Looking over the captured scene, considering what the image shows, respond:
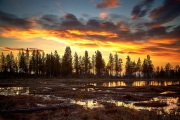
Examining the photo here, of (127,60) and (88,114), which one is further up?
(127,60)

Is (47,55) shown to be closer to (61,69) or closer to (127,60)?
(61,69)

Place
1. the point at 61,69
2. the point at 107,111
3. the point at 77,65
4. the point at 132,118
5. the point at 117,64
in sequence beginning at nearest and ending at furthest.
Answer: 1. the point at 132,118
2. the point at 107,111
3. the point at 61,69
4. the point at 77,65
5. the point at 117,64

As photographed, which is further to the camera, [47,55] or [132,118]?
[47,55]

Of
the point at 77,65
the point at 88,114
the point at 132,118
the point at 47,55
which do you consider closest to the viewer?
the point at 132,118

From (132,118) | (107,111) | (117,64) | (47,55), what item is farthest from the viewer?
(117,64)

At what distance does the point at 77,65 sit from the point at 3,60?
160ft

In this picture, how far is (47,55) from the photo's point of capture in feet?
316

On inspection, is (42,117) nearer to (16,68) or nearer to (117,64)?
(16,68)

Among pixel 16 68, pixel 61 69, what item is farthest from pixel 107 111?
pixel 16 68

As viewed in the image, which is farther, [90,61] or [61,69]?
[90,61]

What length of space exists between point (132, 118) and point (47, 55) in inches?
3514

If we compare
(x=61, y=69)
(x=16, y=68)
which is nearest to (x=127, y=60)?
(x=61, y=69)

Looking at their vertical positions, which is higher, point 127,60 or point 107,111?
point 127,60

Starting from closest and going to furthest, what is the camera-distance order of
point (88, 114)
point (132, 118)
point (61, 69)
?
1. point (132, 118)
2. point (88, 114)
3. point (61, 69)
